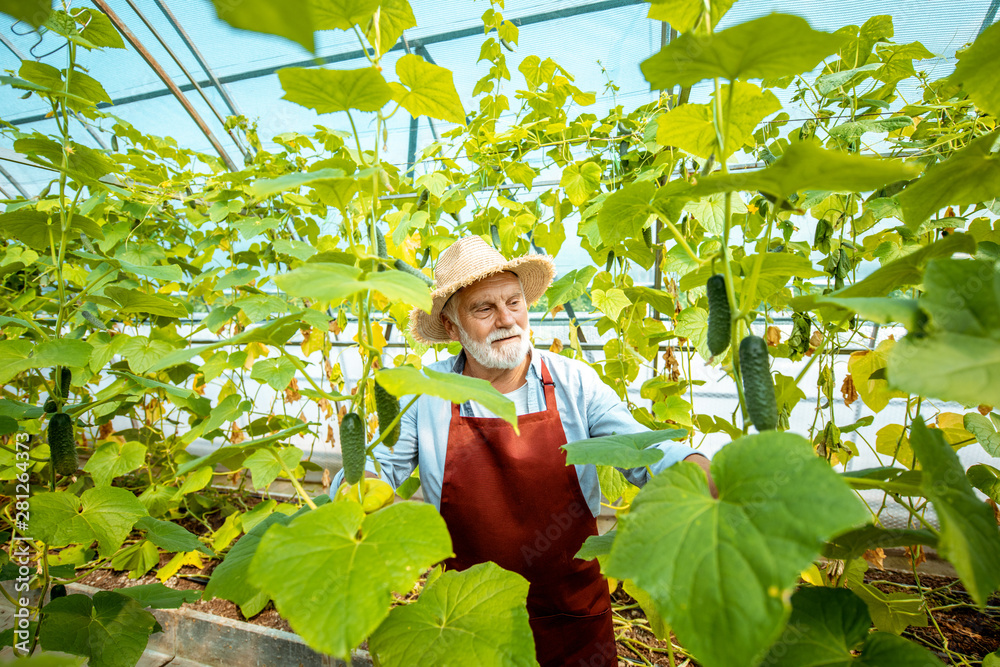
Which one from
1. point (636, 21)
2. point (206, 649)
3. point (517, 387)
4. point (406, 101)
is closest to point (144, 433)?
point (206, 649)

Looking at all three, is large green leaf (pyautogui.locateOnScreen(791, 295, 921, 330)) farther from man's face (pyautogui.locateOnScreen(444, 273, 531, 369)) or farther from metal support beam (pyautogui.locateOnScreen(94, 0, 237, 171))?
metal support beam (pyautogui.locateOnScreen(94, 0, 237, 171))

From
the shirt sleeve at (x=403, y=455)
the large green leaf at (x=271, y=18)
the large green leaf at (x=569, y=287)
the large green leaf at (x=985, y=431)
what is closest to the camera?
the large green leaf at (x=271, y=18)

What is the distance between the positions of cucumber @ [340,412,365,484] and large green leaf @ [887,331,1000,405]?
1.68ft

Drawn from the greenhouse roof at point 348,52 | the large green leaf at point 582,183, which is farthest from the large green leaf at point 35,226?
the greenhouse roof at point 348,52

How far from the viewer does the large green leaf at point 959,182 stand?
0.51 metres

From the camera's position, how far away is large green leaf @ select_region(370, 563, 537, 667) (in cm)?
58

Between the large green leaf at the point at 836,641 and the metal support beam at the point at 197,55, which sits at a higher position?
the metal support beam at the point at 197,55

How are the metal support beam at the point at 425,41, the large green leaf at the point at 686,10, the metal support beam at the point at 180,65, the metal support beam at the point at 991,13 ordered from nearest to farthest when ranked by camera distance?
the large green leaf at the point at 686,10, the metal support beam at the point at 991,13, the metal support beam at the point at 425,41, the metal support beam at the point at 180,65

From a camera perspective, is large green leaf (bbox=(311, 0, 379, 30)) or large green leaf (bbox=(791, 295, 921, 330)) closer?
large green leaf (bbox=(791, 295, 921, 330))

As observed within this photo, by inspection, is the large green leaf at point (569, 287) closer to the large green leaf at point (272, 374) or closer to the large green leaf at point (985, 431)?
the large green leaf at point (272, 374)

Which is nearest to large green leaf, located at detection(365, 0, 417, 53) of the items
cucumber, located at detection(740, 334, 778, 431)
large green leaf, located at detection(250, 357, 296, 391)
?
cucumber, located at detection(740, 334, 778, 431)

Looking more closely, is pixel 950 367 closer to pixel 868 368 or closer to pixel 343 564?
pixel 343 564

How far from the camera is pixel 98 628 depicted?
89 cm

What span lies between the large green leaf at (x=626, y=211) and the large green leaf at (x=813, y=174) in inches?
8.0
